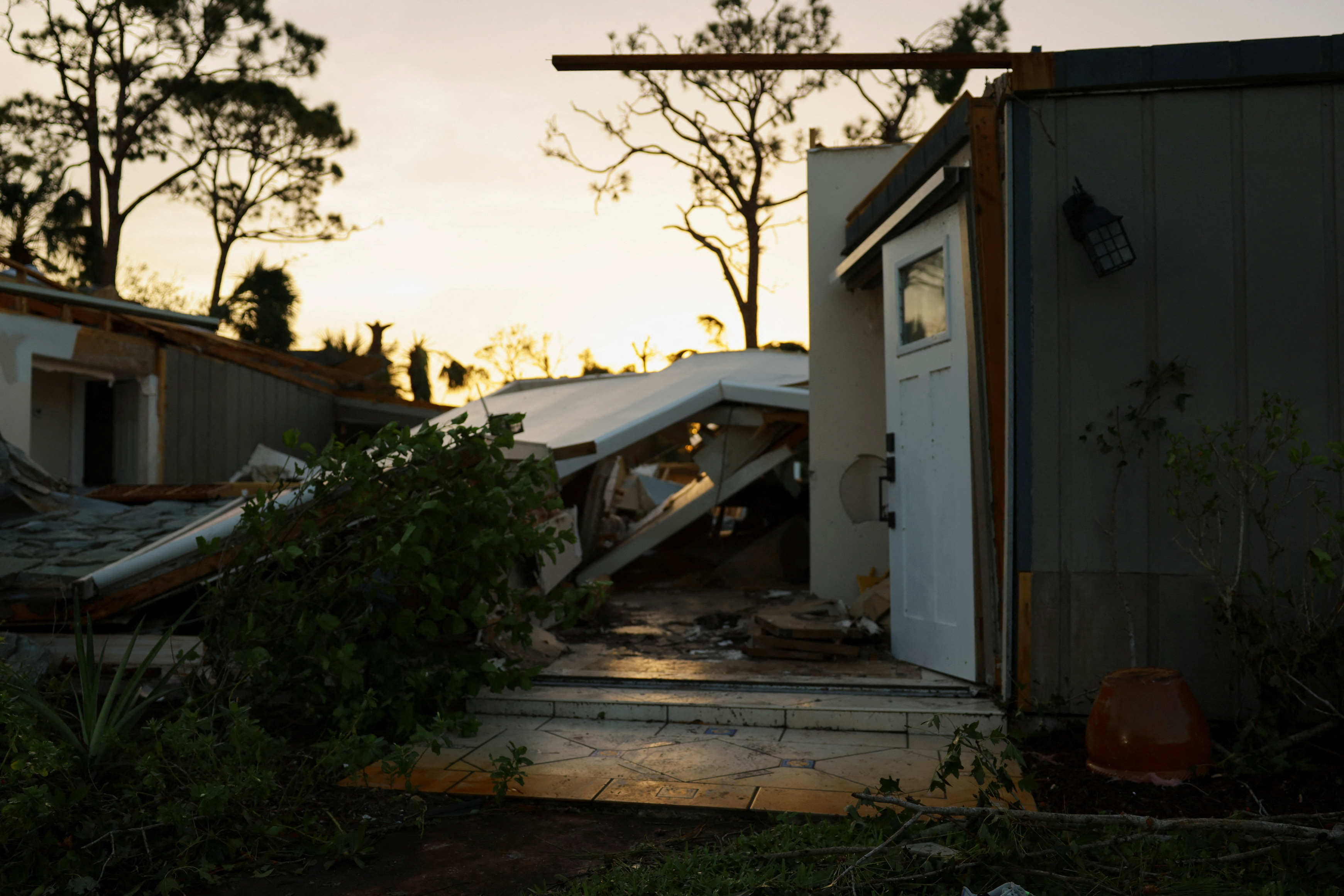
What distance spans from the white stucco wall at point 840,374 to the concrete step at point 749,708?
2759 millimetres

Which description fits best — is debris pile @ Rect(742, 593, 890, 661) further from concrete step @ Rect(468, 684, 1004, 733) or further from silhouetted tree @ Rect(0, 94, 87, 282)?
silhouetted tree @ Rect(0, 94, 87, 282)

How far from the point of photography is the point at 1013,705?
4.11 meters

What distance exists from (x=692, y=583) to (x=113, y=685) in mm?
6038

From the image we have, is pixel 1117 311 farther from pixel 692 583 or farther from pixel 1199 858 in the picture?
pixel 692 583

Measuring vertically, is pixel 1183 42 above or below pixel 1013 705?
above

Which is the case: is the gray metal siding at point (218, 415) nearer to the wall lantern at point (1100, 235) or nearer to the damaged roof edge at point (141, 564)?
the damaged roof edge at point (141, 564)

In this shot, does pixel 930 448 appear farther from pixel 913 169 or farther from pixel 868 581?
pixel 868 581

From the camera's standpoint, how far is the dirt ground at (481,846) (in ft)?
A: 8.69

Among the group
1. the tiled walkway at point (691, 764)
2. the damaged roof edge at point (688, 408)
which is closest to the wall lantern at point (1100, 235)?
the tiled walkway at point (691, 764)

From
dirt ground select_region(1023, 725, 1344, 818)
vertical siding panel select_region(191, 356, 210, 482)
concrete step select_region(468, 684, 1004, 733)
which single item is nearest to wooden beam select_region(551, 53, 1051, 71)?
concrete step select_region(468, 684, 1004, 733)

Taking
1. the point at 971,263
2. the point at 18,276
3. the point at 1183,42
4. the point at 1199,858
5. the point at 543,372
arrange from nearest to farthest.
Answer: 1. the point at 1199,858
2. the point at 1183,42
3. the point at 971,263
4. the point at 18,276
5. the point at 543,372

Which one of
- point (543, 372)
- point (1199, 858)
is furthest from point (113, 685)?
point (543, 372)

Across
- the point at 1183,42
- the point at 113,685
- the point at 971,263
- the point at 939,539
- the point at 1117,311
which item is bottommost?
the point at 113,685

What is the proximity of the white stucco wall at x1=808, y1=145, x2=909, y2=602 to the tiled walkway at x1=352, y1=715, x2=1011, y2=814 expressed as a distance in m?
3.10
